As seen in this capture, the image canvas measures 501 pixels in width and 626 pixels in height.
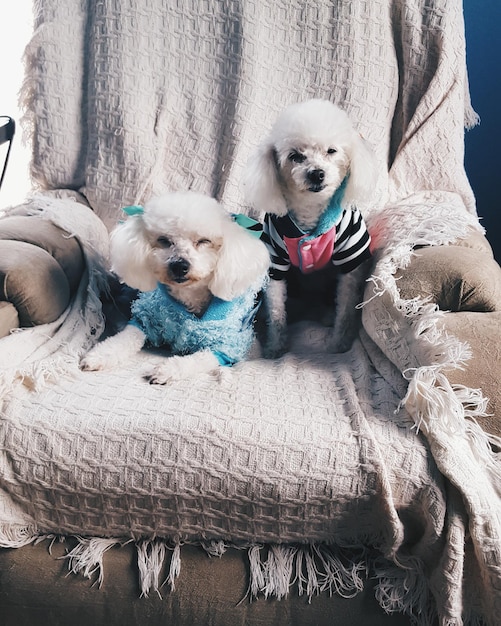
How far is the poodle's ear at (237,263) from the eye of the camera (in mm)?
1289

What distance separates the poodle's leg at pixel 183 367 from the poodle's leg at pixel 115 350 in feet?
0.29

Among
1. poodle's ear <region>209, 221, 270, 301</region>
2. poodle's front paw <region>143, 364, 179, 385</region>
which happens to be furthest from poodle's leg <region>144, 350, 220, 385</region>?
poodle's ear <region>209, 221, 270, 301</region>

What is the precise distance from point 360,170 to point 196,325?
517 millimetres

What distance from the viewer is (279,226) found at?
1508 mm

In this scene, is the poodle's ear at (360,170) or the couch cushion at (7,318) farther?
the poodle's ear at (360,170)

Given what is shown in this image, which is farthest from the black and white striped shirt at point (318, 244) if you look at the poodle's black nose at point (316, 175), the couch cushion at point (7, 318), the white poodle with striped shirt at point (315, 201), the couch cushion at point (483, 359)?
the couch cushion at point (7, 318)

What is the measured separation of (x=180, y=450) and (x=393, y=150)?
1194 mm

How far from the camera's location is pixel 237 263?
50.7 inches

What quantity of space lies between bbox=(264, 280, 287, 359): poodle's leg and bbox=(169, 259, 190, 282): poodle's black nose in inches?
12.8

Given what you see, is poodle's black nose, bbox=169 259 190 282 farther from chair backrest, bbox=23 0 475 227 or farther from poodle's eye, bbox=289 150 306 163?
chair backrest, bbox=23 0 475 227

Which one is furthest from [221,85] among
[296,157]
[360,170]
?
[360,170]

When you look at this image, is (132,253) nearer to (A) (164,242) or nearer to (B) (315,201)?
(A) (164,242)

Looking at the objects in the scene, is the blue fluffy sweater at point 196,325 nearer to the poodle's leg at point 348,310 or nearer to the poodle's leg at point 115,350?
the poodle's leg at point 115,350

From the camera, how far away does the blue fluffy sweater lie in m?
1.36
